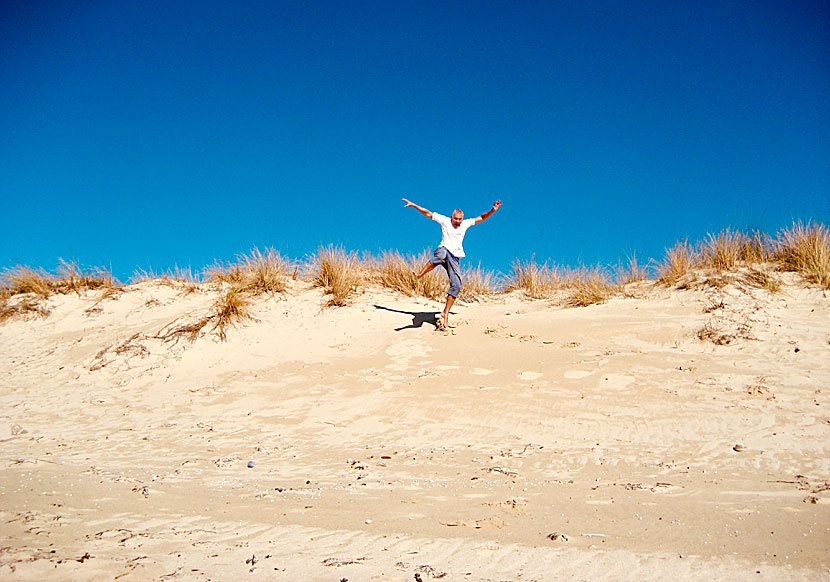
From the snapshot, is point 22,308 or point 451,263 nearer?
point 451,263

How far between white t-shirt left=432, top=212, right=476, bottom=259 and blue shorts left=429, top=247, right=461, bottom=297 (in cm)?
7

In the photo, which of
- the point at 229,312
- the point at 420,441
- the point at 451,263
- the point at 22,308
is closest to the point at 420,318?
the point at 451,263

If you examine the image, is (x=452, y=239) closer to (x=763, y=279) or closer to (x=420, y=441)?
(x=420, y=441)

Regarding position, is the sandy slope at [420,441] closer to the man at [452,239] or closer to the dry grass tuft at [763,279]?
the dry grass tuft at [763,279]

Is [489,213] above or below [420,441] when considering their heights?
above

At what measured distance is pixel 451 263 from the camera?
9344 mm

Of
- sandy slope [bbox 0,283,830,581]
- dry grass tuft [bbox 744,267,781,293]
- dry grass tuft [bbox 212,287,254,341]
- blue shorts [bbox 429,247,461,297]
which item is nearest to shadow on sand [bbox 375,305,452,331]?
sandy slope [bbox 0,283,830,581]

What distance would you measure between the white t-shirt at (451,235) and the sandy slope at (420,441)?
146 centimetres

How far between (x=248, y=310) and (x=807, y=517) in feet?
30.2

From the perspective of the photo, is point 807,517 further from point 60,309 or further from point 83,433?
point 60,309

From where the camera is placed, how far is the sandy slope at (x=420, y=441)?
3123 mm

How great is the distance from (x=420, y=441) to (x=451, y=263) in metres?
3.90

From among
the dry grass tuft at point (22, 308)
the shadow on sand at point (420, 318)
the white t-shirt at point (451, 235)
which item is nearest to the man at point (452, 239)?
the white t-shirt at point (451, 235)

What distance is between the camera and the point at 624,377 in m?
7.51
